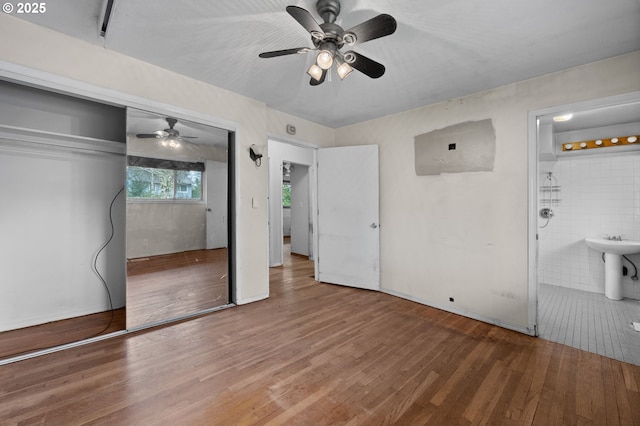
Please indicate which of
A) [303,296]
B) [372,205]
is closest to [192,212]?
[303,296]

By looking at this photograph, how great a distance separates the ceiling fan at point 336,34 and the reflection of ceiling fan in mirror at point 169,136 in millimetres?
1505

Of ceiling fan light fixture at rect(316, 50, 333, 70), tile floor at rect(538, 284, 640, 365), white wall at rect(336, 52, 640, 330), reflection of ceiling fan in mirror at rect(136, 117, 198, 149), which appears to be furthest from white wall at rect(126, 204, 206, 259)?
tile floor at rect(538, 284, 640, 365)

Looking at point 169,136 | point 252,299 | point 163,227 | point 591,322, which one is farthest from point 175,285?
point 591,322

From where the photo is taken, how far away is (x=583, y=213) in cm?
387

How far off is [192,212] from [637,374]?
4.16 m

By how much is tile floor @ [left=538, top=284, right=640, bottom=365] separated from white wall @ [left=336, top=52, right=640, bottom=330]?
43 centimetres

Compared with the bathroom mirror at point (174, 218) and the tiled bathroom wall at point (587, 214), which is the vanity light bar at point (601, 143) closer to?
the tiled bathroom wall at point (587, 214)

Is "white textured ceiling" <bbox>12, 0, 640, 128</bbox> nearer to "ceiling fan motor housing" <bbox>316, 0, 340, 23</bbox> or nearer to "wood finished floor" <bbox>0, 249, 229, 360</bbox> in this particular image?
"ceiling fan motor housing" <bbox>316, 0, 340, 23</bbox>

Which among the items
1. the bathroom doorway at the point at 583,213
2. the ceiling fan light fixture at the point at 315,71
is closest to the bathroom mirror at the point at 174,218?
the ceiling fan light fixture at the point at 315,71

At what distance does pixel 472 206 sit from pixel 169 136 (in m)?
3.47

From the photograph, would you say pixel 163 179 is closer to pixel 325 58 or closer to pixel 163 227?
pixel 163 227

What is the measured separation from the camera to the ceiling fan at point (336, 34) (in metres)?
1.57

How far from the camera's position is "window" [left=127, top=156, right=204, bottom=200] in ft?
8.42

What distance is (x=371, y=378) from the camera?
73.3 inches
